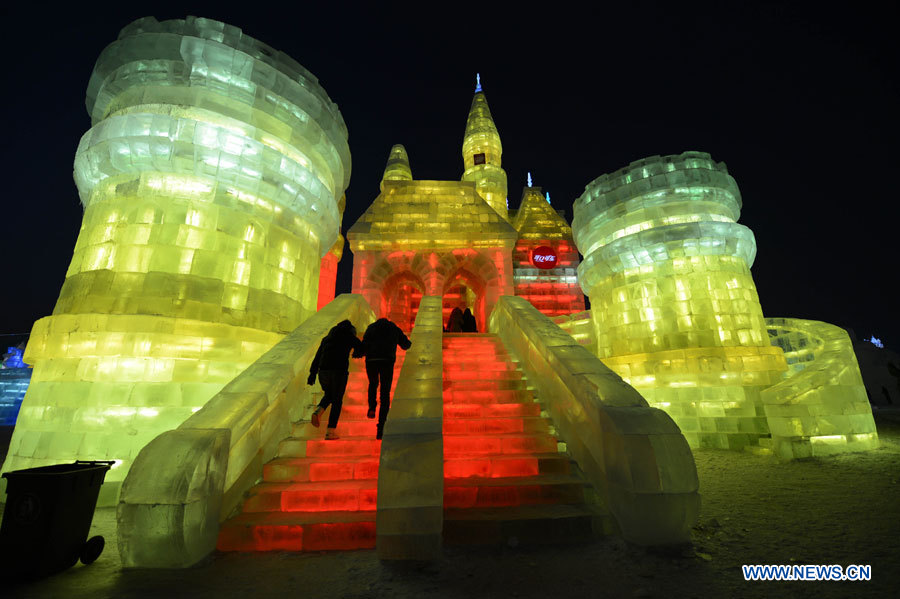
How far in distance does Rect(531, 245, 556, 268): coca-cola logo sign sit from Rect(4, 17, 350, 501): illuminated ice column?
18.4 meters

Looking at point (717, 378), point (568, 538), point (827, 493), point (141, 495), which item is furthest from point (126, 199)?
point (717, 378)

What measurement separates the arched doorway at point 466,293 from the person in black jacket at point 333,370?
585 centimetres

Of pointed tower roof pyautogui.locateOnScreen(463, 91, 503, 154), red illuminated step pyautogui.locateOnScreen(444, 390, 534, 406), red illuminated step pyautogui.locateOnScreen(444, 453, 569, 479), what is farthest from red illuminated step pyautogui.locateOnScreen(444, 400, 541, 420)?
pointed tower roof pyautogui.locateOnScreen(463, 91, 503, 154)

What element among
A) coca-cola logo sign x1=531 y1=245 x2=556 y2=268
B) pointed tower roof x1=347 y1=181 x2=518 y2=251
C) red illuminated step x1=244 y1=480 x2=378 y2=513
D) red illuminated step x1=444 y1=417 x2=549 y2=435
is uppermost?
coca-cola logo sign x1=531 y1=245 x2=556 y2=268

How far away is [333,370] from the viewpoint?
486 cm

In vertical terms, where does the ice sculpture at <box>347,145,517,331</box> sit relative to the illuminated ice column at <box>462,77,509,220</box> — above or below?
below

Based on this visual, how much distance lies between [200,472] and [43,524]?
1074mm

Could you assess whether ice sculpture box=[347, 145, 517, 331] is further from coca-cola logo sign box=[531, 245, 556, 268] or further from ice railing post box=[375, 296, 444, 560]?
coca-cola logo sign box=[531, 245, 556, 268]

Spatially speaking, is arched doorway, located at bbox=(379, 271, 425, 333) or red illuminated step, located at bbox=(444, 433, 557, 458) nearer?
red illuminated step, located at bbox=(444, 433, 557, 458)

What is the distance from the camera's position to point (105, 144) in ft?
20.0

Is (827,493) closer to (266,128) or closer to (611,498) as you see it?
(611,498)

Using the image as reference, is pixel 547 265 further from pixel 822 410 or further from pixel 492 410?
pixel 492 410

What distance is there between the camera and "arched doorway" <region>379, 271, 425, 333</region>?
14.7 metres

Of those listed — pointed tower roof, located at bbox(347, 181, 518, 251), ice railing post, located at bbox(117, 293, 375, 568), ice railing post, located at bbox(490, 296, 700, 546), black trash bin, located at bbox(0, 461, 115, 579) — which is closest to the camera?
black trash bin, located at bbox(0, 461, 115, 579)
